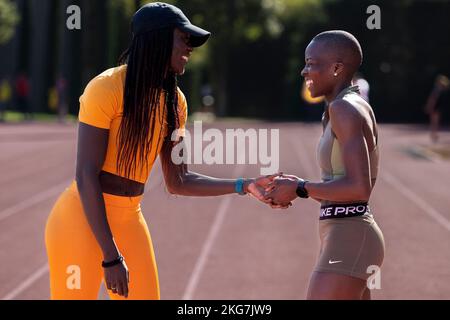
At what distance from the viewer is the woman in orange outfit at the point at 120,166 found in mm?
3781

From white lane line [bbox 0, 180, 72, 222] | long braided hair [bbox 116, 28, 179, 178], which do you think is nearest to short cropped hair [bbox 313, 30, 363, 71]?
long braided hair [bbox 116, 28, 179, 178]

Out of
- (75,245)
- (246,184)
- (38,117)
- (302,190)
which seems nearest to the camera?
(75,245)

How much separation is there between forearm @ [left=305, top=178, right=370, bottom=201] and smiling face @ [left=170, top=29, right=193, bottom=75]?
79 centimetres

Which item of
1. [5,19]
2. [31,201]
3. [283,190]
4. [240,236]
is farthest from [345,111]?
[5,19]

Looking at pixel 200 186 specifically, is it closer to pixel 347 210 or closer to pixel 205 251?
pixel 347 210

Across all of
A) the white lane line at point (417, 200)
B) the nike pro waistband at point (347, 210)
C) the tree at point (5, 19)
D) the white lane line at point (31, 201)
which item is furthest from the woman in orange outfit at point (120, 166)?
the tree at point (5, 19)

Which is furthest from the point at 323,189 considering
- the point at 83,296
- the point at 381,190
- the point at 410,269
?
the point at 381,190

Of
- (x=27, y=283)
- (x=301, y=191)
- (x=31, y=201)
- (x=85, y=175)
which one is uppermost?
(x=85, y=175)

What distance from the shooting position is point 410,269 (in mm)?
9297

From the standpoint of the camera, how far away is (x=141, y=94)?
3893 millimetres

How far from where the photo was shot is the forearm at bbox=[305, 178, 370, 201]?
3775 millimetres

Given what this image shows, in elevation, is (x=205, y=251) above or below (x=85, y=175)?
below

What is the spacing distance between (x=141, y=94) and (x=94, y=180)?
42 cm
